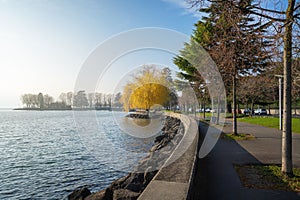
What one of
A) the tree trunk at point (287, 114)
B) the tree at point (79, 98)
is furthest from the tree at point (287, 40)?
the tree at point (79, 98)

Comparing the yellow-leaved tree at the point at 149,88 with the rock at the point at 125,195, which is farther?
the yellow-leaved tree at the point at 149,88

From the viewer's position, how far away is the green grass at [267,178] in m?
4.97

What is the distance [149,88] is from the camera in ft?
133

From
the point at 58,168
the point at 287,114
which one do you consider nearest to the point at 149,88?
the point at 58,168

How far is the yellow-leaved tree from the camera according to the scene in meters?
40.5

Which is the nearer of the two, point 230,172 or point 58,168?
point 230,172

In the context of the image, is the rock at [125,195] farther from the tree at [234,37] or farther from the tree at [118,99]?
the tree at [118,99]

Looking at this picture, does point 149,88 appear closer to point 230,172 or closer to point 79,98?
point 79,98

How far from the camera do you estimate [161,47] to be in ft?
48.3

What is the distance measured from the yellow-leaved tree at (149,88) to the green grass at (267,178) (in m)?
34.0

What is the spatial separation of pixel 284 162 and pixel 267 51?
2.81 metres

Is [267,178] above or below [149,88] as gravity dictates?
below

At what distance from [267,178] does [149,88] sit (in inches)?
1391

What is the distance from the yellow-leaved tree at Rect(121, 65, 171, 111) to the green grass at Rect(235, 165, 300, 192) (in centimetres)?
3401
